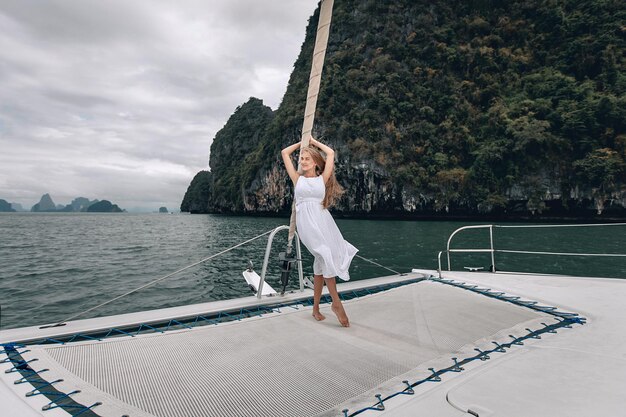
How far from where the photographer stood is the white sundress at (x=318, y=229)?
2.72m

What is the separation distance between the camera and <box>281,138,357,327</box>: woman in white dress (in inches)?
107

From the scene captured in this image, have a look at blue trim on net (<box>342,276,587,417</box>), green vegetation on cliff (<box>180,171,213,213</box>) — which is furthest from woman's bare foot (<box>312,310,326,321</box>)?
green vegetation on cliff (<box>180,171,213,213</box>)

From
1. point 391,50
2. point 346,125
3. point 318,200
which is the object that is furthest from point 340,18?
point 318,200

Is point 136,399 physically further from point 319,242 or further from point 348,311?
point 348,311

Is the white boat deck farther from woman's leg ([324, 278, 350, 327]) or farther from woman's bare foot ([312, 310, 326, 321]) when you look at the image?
woman's bare foot ([312, 310, 326, 321])

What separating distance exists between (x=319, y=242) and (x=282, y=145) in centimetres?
6566

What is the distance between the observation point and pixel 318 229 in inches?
108

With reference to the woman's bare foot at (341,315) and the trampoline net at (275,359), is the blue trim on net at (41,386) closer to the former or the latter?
the trampoline net at (275,359)

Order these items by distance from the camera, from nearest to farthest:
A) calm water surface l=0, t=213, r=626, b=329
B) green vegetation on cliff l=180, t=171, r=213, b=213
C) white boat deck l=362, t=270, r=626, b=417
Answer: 1. white boat deck l=362, t=270, r=626, b=417
2. calm water surface l=0, t=213, r=626, b=329
3. green vegetation on cliff l=180, t=171, r=213, b=213

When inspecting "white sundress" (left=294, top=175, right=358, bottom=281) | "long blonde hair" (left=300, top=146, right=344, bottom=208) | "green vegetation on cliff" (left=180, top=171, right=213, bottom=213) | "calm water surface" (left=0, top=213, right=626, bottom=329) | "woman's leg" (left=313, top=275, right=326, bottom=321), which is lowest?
"calm water surface" (left=0, top=213, right=626, bottom=329)

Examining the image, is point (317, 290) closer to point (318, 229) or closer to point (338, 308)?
point (338, 308)

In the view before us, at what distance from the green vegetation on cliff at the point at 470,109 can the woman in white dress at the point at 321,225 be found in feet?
163

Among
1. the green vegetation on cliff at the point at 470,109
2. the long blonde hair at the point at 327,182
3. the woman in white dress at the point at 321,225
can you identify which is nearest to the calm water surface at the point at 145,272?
the woman in white dress at the point at 321,225

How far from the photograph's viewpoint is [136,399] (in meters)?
1.63
